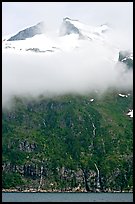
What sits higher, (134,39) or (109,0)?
(109,0)

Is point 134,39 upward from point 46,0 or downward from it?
downward

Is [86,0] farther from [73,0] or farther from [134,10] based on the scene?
[134,10]

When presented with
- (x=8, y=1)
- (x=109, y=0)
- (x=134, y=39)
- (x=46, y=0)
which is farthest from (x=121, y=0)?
(x=8, y=1)

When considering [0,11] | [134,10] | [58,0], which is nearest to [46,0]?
[58,0]

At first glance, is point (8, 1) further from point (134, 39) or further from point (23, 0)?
point (134, 39)

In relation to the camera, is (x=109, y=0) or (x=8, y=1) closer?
(x=109, y=0)

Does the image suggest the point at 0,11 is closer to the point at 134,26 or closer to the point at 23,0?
the point at 23,0

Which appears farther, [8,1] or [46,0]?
[8,1]

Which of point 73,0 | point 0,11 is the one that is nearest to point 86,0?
point 73,0
